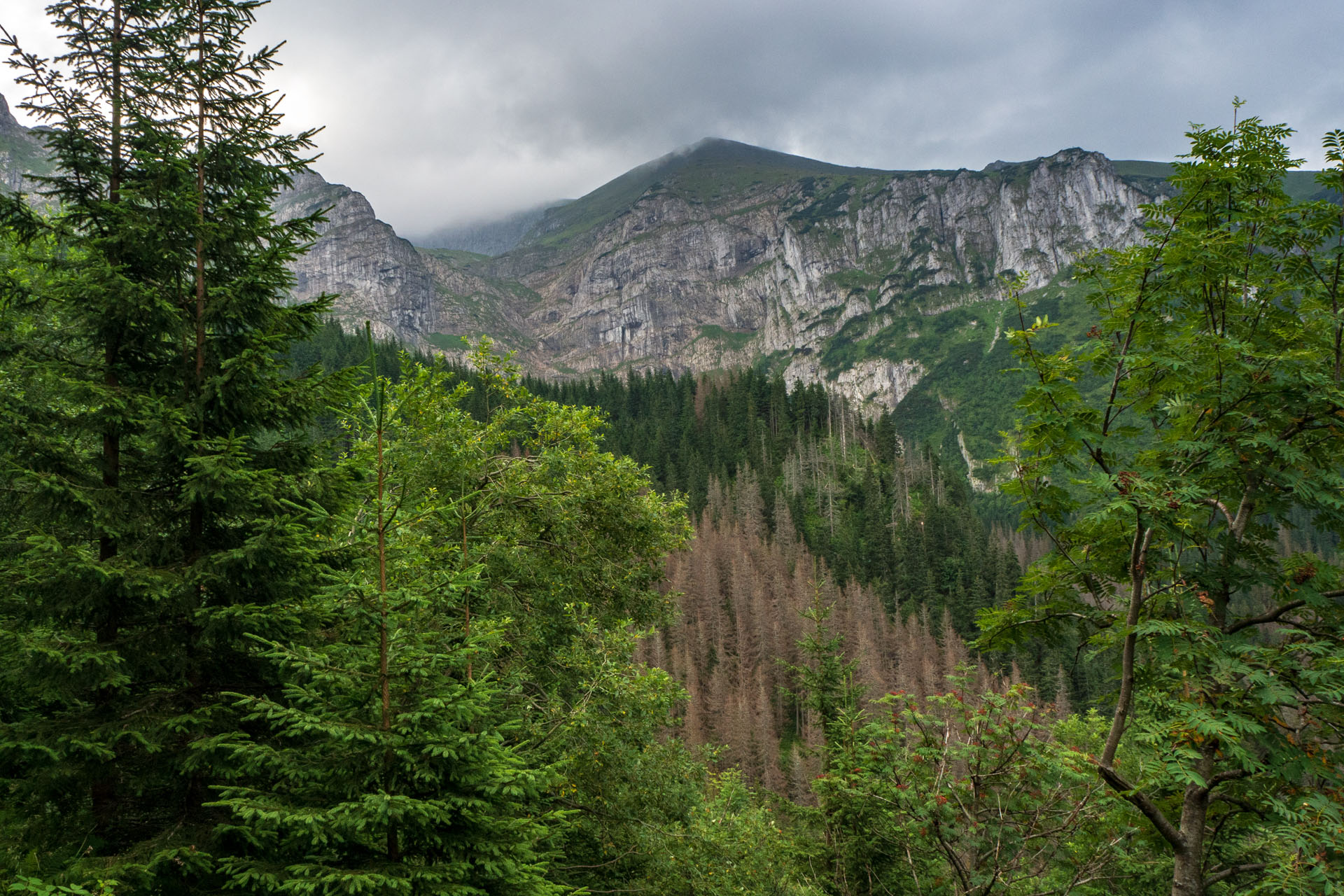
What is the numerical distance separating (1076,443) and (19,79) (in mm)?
11246

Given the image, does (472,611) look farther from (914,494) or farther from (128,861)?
(914,494)

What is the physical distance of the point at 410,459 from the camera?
33.5 ft

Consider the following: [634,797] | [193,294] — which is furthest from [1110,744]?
[193,294]

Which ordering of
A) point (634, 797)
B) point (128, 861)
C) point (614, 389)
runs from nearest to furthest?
point (128, 861) → point (634, 797) → point (614, 389)

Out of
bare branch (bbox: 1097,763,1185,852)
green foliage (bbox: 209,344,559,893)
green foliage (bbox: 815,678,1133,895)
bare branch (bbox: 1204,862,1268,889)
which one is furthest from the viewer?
green foliage (bbox: 815,678,1133,895)

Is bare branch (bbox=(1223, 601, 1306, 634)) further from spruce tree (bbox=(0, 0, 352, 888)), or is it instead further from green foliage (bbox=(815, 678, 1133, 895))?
spruce tree (bbox=(0, 0, 352, 888))

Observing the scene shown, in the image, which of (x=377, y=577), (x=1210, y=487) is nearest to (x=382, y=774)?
(x=377, y=577)

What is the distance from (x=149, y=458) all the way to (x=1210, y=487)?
10.5 meters

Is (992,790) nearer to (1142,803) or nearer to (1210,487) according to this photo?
(1142,803)

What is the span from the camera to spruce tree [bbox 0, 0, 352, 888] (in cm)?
583

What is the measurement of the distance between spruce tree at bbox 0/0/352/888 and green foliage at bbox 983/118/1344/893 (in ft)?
24.7

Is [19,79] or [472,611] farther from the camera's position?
[472,611]

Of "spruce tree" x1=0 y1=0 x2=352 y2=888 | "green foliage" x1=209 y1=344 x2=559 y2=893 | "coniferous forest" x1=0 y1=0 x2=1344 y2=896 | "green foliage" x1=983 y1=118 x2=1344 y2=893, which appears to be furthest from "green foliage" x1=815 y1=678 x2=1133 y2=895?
"spruce tree" x1=0 y1=0 x2=352 y2=888

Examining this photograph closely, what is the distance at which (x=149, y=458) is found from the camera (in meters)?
6.79
